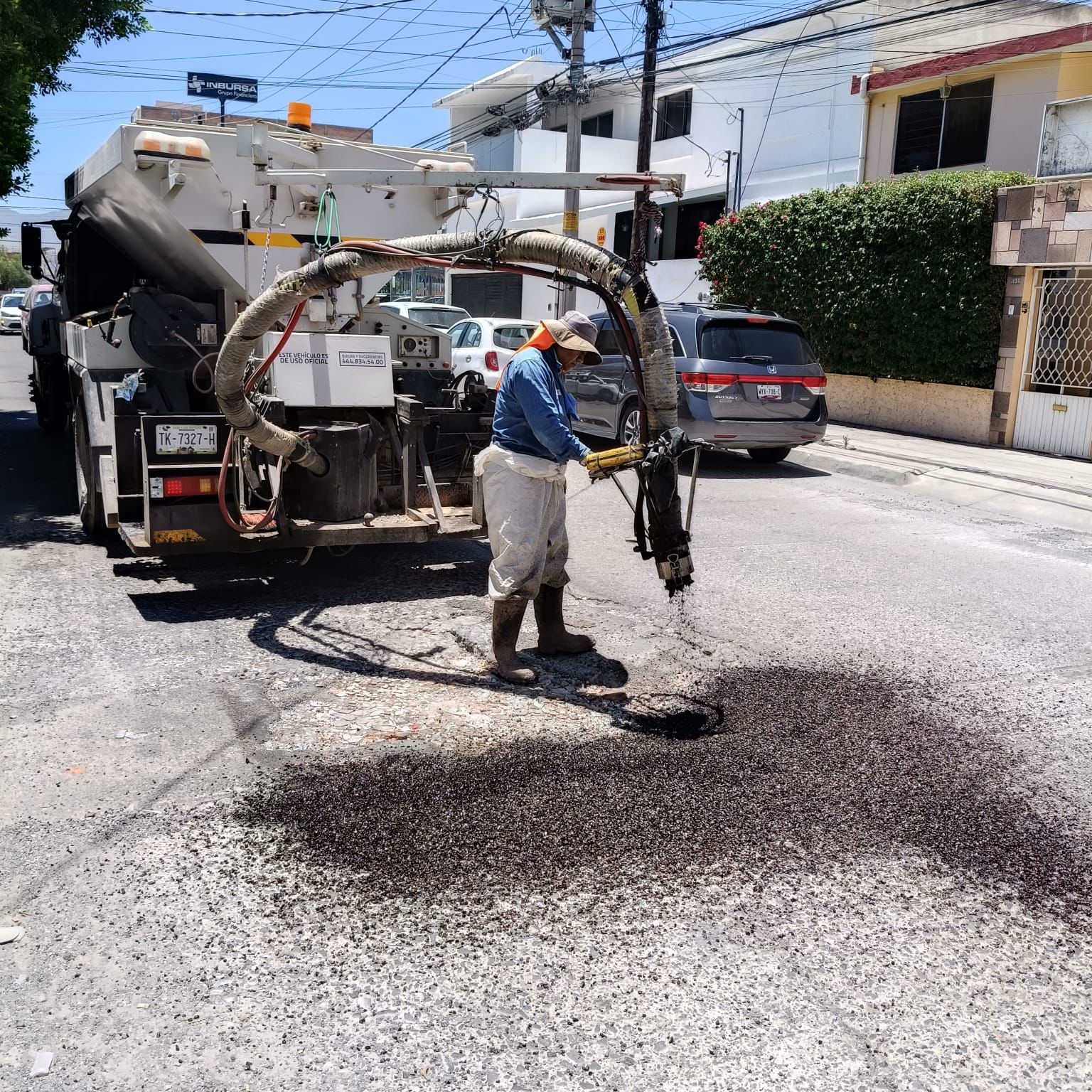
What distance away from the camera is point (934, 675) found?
226 inches

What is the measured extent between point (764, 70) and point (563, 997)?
2303 centimetres

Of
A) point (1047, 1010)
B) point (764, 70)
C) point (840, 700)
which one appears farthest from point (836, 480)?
point (764, 70)

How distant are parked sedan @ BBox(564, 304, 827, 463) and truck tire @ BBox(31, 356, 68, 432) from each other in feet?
20.5

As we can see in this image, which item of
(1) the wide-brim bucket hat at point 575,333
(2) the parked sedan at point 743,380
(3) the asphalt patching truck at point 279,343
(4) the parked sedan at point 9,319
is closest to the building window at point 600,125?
(2) the parked sedan at point 743,380

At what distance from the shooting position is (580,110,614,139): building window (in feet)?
108

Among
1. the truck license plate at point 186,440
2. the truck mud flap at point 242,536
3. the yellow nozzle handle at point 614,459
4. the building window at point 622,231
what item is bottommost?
the truck mud flap at point 242,536

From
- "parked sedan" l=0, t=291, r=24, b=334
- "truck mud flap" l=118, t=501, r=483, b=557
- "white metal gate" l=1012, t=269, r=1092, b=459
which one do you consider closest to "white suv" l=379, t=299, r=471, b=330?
"white metal gate" l=1012, t=269, r=1092, b=459

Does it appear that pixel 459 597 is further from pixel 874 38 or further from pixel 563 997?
pixel 874 38

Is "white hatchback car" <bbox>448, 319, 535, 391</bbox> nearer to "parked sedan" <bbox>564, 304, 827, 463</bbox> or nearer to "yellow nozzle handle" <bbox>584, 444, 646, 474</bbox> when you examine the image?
"parked sedan" <bbox>564, 304, 827, 463</bbox>

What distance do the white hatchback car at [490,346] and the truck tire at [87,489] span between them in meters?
7.39

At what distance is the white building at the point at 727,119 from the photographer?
2030cm

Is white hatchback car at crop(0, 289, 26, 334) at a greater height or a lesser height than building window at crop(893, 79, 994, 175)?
lesser

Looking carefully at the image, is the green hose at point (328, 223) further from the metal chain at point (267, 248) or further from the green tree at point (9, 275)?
the green tree at point (9, 275)

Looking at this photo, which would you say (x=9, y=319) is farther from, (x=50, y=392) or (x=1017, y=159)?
(x=1017, y=159)
